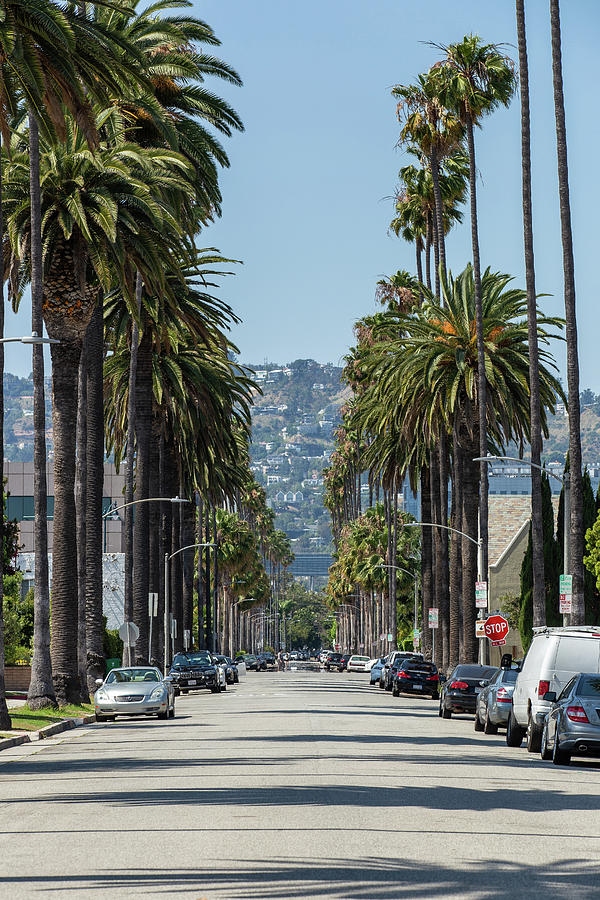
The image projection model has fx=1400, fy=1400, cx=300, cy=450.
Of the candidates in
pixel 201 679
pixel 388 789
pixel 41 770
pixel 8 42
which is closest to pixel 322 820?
pixel 388 789

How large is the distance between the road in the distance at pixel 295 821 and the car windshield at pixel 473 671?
494 inches

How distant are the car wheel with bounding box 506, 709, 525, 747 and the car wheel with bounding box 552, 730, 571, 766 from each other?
4.32 meters

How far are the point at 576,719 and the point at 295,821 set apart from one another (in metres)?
9.25

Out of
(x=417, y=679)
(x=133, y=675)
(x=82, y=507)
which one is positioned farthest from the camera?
(x=417, y=679)

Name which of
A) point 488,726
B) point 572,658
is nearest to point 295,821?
point 572,658

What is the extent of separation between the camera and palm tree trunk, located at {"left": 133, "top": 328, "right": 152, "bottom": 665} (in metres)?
52.2

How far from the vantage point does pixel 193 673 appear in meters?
56.9

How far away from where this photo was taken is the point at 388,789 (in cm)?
1655

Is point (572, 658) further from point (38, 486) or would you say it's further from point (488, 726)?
point (38, 486)

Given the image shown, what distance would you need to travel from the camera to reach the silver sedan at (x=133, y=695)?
35.2 meters

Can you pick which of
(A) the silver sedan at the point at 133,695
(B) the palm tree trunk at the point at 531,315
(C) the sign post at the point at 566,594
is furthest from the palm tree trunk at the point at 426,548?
(C) the sign post at the point at 566,594

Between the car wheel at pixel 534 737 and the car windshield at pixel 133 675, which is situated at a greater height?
the car windshield at pixel 133 675

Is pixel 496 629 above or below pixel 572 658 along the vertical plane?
below

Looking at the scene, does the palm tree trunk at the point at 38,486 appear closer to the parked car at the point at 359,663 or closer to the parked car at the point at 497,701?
the parked car at the point at 497,701
